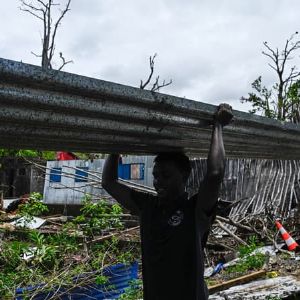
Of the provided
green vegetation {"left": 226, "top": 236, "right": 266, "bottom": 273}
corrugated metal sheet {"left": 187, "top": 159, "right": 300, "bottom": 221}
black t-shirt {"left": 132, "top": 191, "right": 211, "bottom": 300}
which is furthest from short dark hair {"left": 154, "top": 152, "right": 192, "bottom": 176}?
corrugated metal sheet {"left": 187, "top": 159, "right": 300, "bottom": 221}

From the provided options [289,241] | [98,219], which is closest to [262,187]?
[289,241]

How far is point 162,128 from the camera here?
8.46 feet

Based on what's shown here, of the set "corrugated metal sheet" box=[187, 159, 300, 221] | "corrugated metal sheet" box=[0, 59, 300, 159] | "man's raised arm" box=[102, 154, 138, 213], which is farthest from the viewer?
"corrugated metal sheet" box=[187, 159, 300, 221]

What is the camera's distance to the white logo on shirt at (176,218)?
253 centimetres

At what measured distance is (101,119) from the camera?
2.32 meters

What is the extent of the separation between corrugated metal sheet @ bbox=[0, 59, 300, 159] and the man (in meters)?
0.21

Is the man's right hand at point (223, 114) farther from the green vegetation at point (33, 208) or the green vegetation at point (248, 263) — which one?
the green vegetation at point (33, 208)

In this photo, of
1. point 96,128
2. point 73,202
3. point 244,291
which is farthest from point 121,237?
point 73,202

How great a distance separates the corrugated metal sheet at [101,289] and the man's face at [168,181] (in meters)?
2.74

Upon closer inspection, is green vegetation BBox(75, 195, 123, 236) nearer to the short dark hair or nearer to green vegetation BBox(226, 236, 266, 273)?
green vegetation BBox(226, 236, 266, 273)

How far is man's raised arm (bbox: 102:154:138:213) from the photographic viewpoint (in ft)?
9.77

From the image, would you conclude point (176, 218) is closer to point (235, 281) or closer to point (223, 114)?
point (223, 114)

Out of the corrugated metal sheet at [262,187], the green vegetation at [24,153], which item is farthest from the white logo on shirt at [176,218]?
the corrugated metal sheet at [262,187]

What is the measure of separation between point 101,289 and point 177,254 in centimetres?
310
